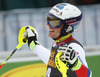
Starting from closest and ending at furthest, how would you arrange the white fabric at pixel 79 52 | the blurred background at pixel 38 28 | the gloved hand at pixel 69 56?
the gloved hand at pixel 69 56, the white fabric at pixel 79 52, the blurred background at pixel 38 28

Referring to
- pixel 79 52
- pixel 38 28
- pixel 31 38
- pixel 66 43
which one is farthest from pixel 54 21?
pixel 38 28

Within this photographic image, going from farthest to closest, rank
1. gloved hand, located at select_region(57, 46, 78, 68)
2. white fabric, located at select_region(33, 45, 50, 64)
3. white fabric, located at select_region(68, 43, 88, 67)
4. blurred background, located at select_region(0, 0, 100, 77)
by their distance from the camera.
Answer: blurred background, located at select_region(0, 0, 100, 77)
white fabric, located at select_region(33, 45, 50, 64)
white fabric, located at select_region(68, 43, 88, 67)
gloved hand, located at select_region(57, 46, 78, 68)

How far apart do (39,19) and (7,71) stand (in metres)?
1.80

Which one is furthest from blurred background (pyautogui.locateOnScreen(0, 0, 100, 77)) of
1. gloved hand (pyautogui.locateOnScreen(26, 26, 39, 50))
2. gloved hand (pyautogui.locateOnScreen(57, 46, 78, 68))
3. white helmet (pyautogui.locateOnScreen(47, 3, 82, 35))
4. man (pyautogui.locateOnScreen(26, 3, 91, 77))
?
gloved hand (pyautogui.locateOnScreen(57, 46, 78, 68))

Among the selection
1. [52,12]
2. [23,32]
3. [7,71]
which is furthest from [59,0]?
[52,12]

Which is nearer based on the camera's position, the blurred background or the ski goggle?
the ski goggle

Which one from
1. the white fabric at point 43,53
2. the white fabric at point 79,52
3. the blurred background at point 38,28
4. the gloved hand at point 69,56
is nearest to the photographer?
the gloved hand at point 69,56

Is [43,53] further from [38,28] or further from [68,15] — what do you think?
[38,28]

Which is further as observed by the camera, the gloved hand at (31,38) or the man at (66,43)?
the gloved hand at (31,38)

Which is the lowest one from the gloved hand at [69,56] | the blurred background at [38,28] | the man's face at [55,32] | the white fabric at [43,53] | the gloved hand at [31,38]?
the blurred background at [38,28]

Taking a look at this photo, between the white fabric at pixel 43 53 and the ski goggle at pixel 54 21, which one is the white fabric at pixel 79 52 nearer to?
the ski goggle at pixel 54 21

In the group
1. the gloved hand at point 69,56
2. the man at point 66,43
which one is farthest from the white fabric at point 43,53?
the gloved hand at point 69,56

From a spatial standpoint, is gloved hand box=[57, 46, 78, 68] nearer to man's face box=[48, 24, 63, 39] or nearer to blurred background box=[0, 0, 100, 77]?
man's face box=[48, 24, 63, 39]

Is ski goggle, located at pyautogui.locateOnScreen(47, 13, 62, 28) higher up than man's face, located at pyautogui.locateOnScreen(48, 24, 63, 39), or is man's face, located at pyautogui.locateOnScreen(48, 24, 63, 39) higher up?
ski goggle, located at pyautogui.locateOnScreen(47, 13, 62, 28)
